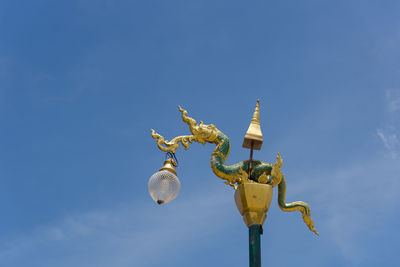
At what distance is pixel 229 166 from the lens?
31.1ft

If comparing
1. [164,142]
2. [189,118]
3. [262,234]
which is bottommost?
[262,234]

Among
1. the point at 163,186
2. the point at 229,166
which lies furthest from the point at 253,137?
the point at 163,186

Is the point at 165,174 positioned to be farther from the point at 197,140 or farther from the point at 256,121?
the point at 256,121

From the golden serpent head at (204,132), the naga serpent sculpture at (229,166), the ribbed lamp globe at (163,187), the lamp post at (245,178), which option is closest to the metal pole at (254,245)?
the lamp post at (245,178)

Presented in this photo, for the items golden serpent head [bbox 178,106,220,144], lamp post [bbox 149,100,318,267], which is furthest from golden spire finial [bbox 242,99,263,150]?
golden serpent head [bbox 178,106,220,144]

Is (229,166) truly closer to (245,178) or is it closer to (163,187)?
(245,178)

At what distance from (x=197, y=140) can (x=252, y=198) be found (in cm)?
158

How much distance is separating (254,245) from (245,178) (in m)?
1.21

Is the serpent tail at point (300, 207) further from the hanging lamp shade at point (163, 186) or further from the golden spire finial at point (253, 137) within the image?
the hanging lamp shade at point (163, 186)

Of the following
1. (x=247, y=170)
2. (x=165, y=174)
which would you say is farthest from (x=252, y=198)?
(x=165, y=174)

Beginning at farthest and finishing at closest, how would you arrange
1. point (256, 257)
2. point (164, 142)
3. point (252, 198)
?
point (164, 142)
point (252, 198)
point (256, 257)

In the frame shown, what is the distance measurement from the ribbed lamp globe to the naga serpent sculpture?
0.84 metres

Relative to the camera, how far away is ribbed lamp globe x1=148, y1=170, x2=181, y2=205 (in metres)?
8.71

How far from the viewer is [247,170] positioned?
30.8ft
